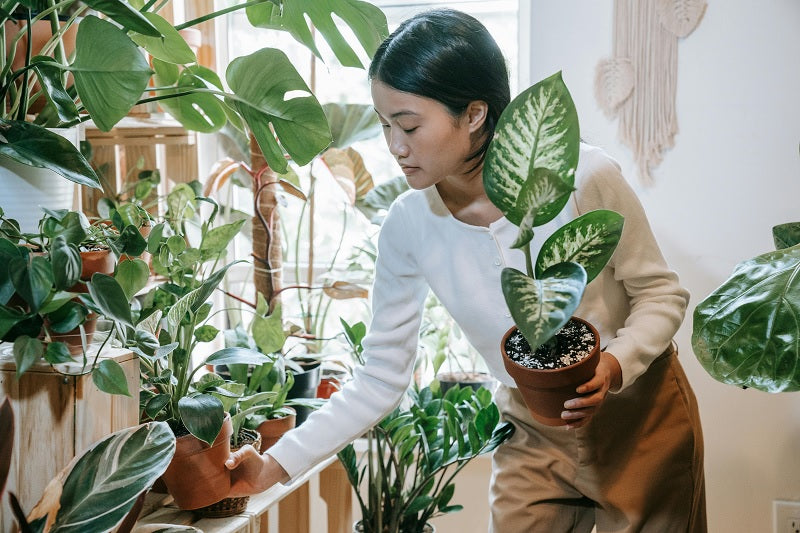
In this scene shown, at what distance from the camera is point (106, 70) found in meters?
0.94

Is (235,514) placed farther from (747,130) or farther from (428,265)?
(747,130)

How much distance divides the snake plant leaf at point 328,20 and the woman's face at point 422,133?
0.49 feet

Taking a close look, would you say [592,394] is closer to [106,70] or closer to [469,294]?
[469,294]

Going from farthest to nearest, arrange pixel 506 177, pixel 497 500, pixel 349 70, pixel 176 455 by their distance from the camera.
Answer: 1. pixel 349 70
2. pixel 497 500
3. pixel 176 455
4. pixel 506 177

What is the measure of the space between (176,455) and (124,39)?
579 millimetres

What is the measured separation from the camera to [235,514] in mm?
1311

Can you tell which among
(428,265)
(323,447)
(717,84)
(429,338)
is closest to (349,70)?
(429,338)

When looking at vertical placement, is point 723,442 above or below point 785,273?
below

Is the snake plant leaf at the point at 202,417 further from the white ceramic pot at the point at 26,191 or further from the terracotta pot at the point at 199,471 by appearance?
the white ceramic pot at the point at 26,191

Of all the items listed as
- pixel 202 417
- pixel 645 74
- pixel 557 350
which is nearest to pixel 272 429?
pixel 202 417

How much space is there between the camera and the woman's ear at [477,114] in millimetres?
1161

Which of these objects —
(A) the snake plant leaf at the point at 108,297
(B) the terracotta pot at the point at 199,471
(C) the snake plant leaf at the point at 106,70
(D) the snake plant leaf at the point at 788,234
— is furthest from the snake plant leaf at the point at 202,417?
(D) the snake plant leaf at the point at 788,234

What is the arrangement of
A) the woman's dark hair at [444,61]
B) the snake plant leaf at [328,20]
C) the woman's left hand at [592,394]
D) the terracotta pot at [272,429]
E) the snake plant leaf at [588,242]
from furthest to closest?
the terracotta pot at [272,429] < the snake plant leaf at [328,20] < the woman's dark hair at [444,61] < the woman's left hand at [592,394] < the snake plant leaf at [588,242]

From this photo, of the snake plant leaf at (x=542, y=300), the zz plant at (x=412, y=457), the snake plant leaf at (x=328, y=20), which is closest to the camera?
the snake plant leaf at (x=542, y=300)
